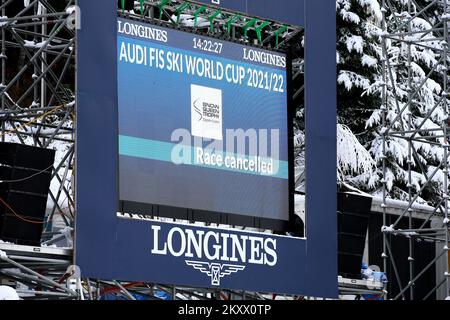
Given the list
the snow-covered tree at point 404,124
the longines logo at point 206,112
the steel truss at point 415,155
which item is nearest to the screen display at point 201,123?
the longines logo at point 206,112

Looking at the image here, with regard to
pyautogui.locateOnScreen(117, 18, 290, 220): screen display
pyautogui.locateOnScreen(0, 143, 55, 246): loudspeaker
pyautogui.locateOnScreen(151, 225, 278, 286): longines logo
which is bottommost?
pyautogui.locateOnScreen(151, 225, 278, 286): longines logo

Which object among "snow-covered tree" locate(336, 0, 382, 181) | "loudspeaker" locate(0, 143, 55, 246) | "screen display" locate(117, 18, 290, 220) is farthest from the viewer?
"snow-covered tree" locate(336, 0, 382, 181)

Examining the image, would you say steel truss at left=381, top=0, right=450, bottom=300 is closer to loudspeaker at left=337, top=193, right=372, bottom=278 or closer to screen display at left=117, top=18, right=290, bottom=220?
loudspeaker at left=337, top=193, right=372, bottom=278

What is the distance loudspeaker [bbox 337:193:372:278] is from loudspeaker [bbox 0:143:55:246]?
4579mm

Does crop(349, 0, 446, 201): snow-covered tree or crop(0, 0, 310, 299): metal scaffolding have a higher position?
crop(349, 0, 446, 201): snow-covered tree

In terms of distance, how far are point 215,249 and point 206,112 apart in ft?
4.72

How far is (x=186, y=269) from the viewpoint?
15.1 meters

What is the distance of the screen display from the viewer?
585 inches

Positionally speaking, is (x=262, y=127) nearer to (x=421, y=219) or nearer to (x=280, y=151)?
(x=280, y=151)

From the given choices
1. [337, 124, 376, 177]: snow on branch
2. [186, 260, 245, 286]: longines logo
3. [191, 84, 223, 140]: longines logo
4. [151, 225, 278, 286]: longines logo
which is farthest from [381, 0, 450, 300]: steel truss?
[337, 124, 376, 177]: snow on branch

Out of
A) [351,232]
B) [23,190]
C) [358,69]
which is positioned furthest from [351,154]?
[23,190]

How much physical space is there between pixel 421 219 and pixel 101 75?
1038cm

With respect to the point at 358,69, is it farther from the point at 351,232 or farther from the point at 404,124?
the point at 351,232
